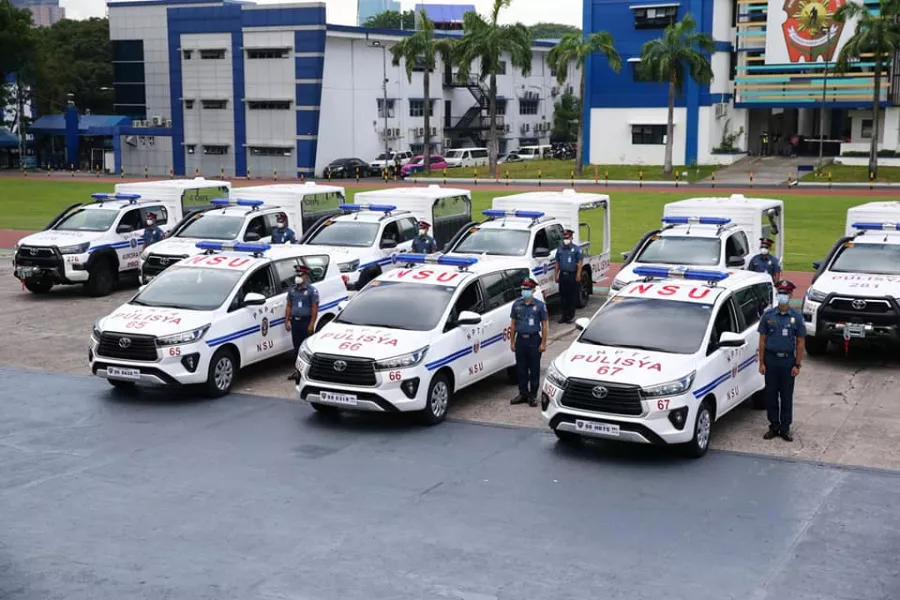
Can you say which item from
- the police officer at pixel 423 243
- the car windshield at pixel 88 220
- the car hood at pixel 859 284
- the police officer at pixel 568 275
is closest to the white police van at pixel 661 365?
the car hood at pixel 859 284

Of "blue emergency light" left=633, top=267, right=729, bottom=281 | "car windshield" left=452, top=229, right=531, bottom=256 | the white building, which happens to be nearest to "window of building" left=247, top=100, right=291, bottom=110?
the white building

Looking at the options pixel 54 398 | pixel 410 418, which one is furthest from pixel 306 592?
pixel 54 398

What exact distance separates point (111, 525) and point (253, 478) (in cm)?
173

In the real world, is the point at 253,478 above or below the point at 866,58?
below

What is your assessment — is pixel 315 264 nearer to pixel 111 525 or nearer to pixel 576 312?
pixel 576 312

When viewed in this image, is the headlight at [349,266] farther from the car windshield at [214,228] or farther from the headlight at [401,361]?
the headlight at [401,361]

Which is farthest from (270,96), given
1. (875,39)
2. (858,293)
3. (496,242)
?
(858,293)

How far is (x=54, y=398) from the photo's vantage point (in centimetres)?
1456

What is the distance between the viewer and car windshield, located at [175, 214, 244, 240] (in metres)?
22.6

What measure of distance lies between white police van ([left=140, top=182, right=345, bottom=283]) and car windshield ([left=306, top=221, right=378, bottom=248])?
67.8 inches

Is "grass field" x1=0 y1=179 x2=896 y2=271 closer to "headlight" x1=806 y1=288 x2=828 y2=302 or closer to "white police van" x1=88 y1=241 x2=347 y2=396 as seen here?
"headlight" x1=806 y1=288 x2=828 y2=302

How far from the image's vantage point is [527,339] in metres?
14.1

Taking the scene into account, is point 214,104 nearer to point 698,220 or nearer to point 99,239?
point 99,239

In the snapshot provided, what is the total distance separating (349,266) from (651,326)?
862 centimetres
